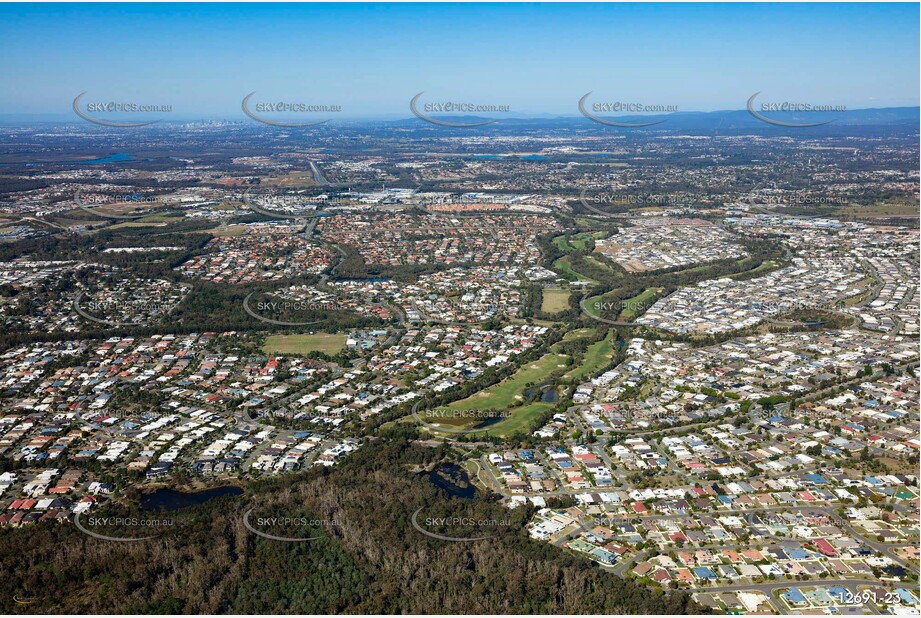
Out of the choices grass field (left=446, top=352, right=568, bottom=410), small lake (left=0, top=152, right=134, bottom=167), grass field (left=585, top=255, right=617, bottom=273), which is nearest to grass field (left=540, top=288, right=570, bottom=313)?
grass field (left=585, top=255, right=617, bottom=273)

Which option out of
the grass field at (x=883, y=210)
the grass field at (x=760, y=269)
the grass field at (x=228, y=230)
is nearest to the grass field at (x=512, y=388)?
the grass field at (x=760, y=269)

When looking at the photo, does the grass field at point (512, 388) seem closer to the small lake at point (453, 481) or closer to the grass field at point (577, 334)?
the grass field at point (577, 334)

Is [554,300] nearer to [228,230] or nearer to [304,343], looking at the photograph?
[304,343]

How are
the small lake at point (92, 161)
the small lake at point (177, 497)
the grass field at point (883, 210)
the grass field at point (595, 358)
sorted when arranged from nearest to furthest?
the small lake at point (177, 497) < the grass field at point (595, 358) < the grass field at point (883, 210) < the small lake at point (92, 161)

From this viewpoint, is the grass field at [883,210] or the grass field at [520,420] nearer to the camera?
the grass field at [520,420]

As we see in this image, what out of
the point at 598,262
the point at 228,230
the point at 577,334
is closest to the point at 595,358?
the point at 577,334

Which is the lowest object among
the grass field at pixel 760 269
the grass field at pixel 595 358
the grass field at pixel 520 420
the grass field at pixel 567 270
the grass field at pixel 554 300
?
the grass field at pixel 520 420

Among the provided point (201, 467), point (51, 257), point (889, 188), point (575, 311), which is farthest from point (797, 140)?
point (201, 467)

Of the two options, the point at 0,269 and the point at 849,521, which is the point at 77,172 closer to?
the point at 0,269
